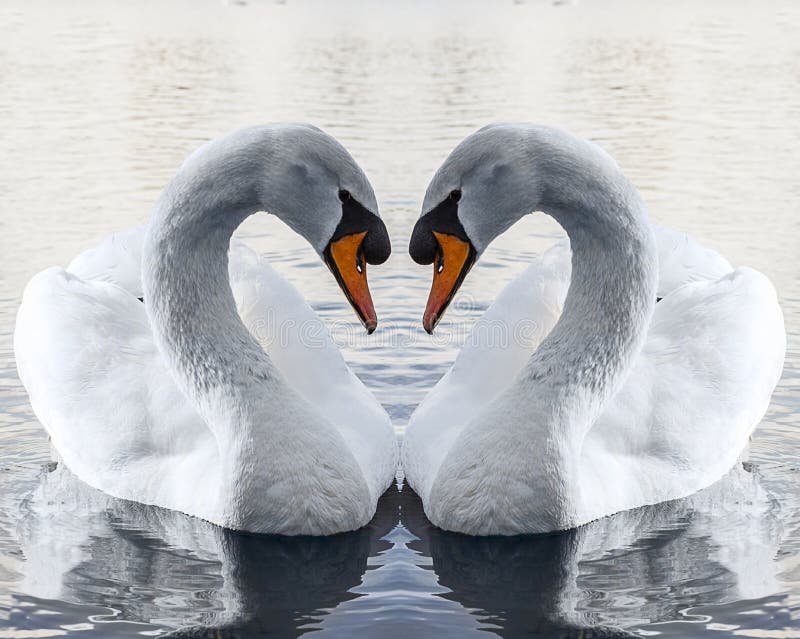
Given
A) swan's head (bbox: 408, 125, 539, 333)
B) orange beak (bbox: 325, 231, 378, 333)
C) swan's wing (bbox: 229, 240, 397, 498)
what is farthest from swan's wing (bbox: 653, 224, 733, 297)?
orange beak (bbox: 325, 231, 378, 333)

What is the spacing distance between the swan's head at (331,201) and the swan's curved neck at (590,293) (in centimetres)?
87

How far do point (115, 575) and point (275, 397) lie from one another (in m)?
1.19

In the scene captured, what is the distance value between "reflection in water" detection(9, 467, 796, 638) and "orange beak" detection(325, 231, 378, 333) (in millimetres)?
1230

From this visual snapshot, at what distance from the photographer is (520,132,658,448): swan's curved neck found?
6.09m

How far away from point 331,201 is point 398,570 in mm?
1863

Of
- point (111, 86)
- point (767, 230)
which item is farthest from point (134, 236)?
point (111, 86)

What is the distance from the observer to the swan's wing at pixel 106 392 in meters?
7.08

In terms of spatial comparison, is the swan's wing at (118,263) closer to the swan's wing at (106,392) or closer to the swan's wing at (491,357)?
the swan's wing at (106,392)

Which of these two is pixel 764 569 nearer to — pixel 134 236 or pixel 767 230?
pixel 134 236

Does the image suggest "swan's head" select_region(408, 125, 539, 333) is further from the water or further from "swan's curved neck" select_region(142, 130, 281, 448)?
the water

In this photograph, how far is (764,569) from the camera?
240 inches

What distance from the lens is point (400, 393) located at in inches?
362

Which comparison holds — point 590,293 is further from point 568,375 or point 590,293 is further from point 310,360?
point 310,360

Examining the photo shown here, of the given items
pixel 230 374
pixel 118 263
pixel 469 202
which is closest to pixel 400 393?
pixel 118 263
